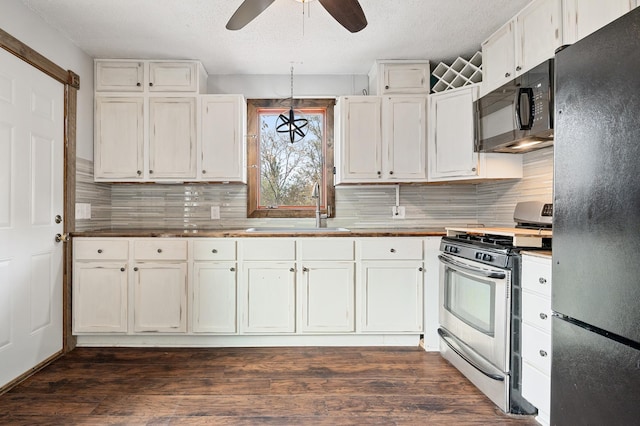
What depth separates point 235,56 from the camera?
304 cm

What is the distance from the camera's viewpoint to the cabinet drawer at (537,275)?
5.64ft

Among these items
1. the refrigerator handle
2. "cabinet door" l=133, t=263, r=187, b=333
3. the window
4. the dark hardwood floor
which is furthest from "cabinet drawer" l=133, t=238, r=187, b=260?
the refrigerator handle

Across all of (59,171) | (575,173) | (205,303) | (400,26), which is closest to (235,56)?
(400,26)

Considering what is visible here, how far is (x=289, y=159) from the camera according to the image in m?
3.45

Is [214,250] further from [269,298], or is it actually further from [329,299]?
[329,299]

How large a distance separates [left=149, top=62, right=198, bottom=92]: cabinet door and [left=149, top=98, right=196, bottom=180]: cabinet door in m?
0.11

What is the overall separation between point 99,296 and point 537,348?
2813 mm

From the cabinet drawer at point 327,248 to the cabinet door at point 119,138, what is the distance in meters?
1.48

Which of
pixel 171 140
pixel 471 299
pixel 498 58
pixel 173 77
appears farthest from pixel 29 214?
pixel 498 58

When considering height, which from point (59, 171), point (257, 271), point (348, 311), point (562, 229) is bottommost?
point (348, 311)

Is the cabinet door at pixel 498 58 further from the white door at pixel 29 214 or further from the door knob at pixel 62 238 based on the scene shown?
the door knob at pixel 62 238

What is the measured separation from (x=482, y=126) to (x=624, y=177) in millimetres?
1781

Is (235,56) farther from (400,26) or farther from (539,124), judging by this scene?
(539,124)

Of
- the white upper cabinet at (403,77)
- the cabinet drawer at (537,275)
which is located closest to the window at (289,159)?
the white upper cabinet at (403,77)
